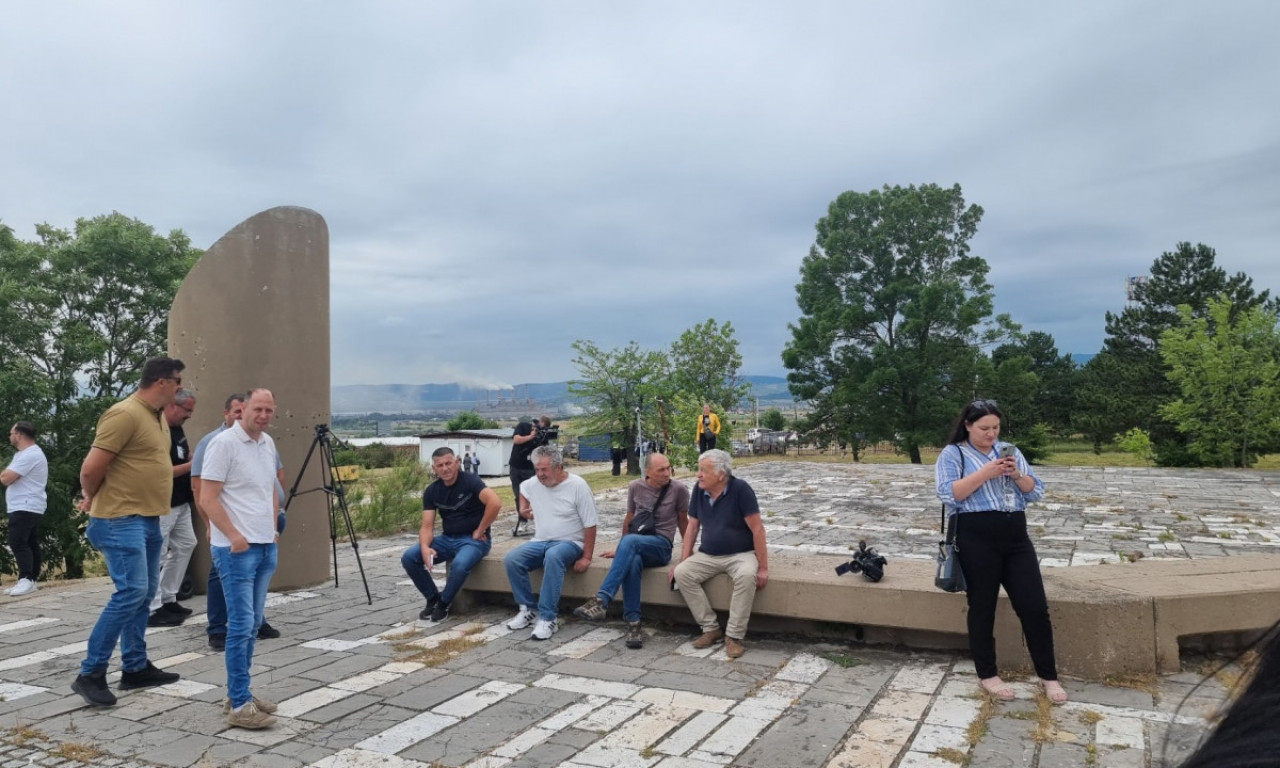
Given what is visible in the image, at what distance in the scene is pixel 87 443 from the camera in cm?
1441

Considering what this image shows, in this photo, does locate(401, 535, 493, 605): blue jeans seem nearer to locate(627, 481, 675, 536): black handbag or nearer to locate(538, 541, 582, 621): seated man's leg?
locate(538, 541, 582, 621): seated man's leg

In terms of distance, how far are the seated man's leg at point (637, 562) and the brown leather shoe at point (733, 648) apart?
715 millimetres

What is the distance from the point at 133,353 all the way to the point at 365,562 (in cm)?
1012

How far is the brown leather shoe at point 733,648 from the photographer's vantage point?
5.14 m

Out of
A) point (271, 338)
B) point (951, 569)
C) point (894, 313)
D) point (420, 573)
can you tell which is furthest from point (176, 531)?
point (894, 313)

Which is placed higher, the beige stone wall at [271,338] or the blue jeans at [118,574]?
the beige stone wall at [271,338]

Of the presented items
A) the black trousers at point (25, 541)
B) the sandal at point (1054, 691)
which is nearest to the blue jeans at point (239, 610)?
the sandal at point (1054, 691)

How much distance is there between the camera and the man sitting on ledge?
19.0 feet

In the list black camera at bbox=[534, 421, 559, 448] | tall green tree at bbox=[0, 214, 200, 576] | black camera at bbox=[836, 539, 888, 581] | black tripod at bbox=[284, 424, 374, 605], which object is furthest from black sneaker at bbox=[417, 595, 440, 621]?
tall green tree at bbox=[0, 214, 200, 576]

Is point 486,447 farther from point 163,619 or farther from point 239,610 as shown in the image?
point 239,610

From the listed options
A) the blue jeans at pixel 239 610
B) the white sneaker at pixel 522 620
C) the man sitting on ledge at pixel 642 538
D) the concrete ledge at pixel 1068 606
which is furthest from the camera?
the white sneaker at pixel 522 620

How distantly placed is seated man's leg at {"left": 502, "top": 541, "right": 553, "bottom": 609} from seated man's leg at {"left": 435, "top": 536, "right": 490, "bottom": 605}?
1.00 feet

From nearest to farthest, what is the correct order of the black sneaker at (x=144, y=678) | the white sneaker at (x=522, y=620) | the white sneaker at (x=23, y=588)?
the black sneaker at (x=144, y=678)
the white sneaker at (x=522, y=620)
the white sneaker at (x=23, y=588)

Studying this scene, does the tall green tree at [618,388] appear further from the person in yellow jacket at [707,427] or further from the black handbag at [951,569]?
the black handbag at [951,569]
